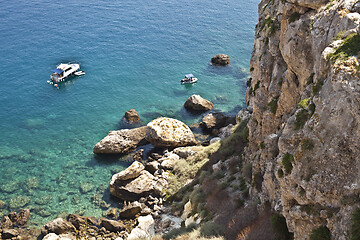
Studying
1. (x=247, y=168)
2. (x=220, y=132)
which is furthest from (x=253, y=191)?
(x=220, y=132)

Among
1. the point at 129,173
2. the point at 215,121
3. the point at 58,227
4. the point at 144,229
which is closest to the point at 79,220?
the point at 58,227

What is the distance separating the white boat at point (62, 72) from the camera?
6219cm

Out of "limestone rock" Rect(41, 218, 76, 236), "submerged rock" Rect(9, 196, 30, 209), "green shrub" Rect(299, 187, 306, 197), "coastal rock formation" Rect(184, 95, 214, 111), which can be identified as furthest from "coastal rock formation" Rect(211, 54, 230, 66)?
"green shrub" Rect(299, 187, 306, 197)

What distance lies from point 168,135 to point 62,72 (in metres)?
31.2

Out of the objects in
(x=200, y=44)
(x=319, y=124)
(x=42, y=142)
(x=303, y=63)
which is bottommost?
(x=42, y=142)

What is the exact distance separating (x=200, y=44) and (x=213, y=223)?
6199 centimetres

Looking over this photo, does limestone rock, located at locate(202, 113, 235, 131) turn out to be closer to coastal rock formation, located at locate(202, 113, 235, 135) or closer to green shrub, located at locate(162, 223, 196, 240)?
coastal rock formation, located at locate(202, 113, 235, 135)

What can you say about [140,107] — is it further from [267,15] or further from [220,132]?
[267,15]

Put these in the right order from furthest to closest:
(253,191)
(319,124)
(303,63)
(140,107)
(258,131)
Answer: (140,107) → (258,131) → (253,191) → (303,63) → (319,124)

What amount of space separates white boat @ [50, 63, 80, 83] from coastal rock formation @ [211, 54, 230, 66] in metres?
29.8

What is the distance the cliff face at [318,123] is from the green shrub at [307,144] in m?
0.04

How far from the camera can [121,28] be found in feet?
271

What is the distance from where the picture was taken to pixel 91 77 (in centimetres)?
6500

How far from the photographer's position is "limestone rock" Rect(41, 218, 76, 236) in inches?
1225
